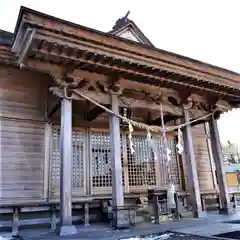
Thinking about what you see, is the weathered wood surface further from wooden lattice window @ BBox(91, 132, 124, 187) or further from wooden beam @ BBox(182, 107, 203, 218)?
wooden lattice window @ BBox(91, 132, 124, 187)

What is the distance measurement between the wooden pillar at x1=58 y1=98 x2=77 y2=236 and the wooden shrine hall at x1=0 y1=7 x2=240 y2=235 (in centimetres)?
2

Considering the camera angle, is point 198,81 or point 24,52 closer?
point 24,52

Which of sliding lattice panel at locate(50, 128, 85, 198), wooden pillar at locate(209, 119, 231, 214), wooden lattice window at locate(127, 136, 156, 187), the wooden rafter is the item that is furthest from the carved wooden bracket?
wooden pillar at locate(209, 119, 231, 214)

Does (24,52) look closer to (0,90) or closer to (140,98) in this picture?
(0,90)

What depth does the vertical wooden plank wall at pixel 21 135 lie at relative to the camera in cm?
593

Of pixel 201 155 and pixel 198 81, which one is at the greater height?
pixel 198 81

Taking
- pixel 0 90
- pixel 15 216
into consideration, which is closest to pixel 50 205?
pixel 15 216

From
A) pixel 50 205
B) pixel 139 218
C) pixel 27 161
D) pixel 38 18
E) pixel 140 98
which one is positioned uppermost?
pixel 38 18

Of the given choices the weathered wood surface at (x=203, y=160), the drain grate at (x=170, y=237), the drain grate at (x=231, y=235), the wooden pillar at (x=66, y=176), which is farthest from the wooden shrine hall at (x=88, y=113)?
the drain grate at (x=231, y=235)

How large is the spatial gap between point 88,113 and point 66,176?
8.44ft

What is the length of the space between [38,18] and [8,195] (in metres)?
3.87

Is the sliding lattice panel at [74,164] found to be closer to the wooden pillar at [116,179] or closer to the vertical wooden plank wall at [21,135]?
the vertical wooden plank wall at [21,135]

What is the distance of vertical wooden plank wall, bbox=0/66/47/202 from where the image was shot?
593 centimetres

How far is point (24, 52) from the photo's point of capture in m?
4.79
